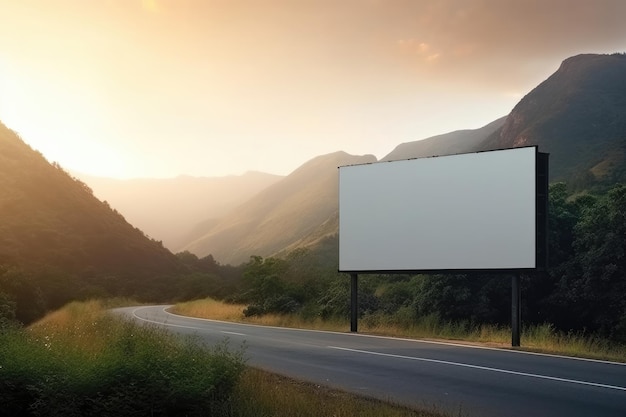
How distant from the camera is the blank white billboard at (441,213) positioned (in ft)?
67.0

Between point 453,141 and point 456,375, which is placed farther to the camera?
point 453,141

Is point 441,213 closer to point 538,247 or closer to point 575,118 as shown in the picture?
point 538,247

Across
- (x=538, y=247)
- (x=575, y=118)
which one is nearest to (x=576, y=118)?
(x=575, y=118)

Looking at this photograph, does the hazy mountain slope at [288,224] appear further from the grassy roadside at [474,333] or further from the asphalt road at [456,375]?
the asphalt road at [456,375]

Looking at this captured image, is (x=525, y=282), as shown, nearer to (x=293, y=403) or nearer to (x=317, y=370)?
(x=317, y=370)

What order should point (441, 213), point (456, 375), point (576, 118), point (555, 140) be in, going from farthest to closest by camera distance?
point (576, 118) → point (555, 140) → point (441, 213) → point (456, 375)

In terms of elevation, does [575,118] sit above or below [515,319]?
above

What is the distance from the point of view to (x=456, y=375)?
1333 cm

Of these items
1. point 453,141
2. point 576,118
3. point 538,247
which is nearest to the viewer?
point 538,247

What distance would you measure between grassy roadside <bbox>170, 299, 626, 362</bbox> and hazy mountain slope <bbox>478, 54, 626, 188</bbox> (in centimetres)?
5315

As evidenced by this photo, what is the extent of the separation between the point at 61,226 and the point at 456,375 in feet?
221

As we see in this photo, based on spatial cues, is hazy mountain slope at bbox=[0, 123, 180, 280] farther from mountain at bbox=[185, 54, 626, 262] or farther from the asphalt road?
the asphalt road

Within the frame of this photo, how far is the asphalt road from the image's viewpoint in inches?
403

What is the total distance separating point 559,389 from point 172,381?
281 inches
